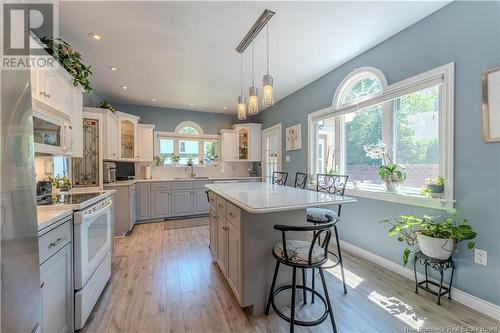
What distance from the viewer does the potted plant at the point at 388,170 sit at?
2.31m

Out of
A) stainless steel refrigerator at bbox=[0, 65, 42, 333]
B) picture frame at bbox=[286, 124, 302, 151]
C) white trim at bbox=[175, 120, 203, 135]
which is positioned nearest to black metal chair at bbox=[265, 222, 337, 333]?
stainless steel refrigerator at bbox=[0, 65, 42, 333]

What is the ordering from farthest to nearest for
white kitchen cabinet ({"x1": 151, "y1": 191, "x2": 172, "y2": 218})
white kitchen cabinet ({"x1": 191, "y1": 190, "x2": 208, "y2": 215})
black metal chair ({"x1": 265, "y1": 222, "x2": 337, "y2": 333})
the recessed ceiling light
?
white kitchen cabinet ({"x1": 191, "y1": 190, "x2": 208, "y2": 215})
white kitchen cabinet ({"x1": 151, "y1": 191, "x2": 172, "y2": 218})
the recessed ceiling light
black metal chair ({"x1": 265, "y1": 222, "x2": 337, "y2": 333})

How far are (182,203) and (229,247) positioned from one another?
308 centimetres

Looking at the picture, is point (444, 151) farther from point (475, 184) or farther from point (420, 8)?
point (420, 8)

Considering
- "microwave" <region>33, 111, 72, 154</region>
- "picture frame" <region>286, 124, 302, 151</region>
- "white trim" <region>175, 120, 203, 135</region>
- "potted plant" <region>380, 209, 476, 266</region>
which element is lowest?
"potted plant" <region>380, 209, 476, 266</region>

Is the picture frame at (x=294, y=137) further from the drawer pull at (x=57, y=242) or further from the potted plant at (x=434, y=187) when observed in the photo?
the drawer pull at (x=57, y=242)

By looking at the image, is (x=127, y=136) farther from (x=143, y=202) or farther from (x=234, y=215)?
(x=234, y=215)

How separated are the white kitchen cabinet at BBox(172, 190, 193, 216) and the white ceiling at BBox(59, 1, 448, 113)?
234cm

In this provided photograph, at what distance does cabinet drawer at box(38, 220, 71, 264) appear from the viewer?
1.15 meters

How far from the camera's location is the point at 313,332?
1511 millimetres

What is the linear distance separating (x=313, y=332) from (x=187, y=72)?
3.42 m

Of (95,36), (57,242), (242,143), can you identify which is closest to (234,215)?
(57,242)

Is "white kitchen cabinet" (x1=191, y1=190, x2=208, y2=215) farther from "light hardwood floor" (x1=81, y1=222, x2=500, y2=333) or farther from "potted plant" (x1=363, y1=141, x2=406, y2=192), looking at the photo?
"potted plant" (x1=363, y1=141, x2=406, y2=192)

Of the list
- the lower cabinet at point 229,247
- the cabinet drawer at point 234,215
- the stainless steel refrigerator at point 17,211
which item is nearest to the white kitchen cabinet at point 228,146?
the lower cabinet at point 229,247
